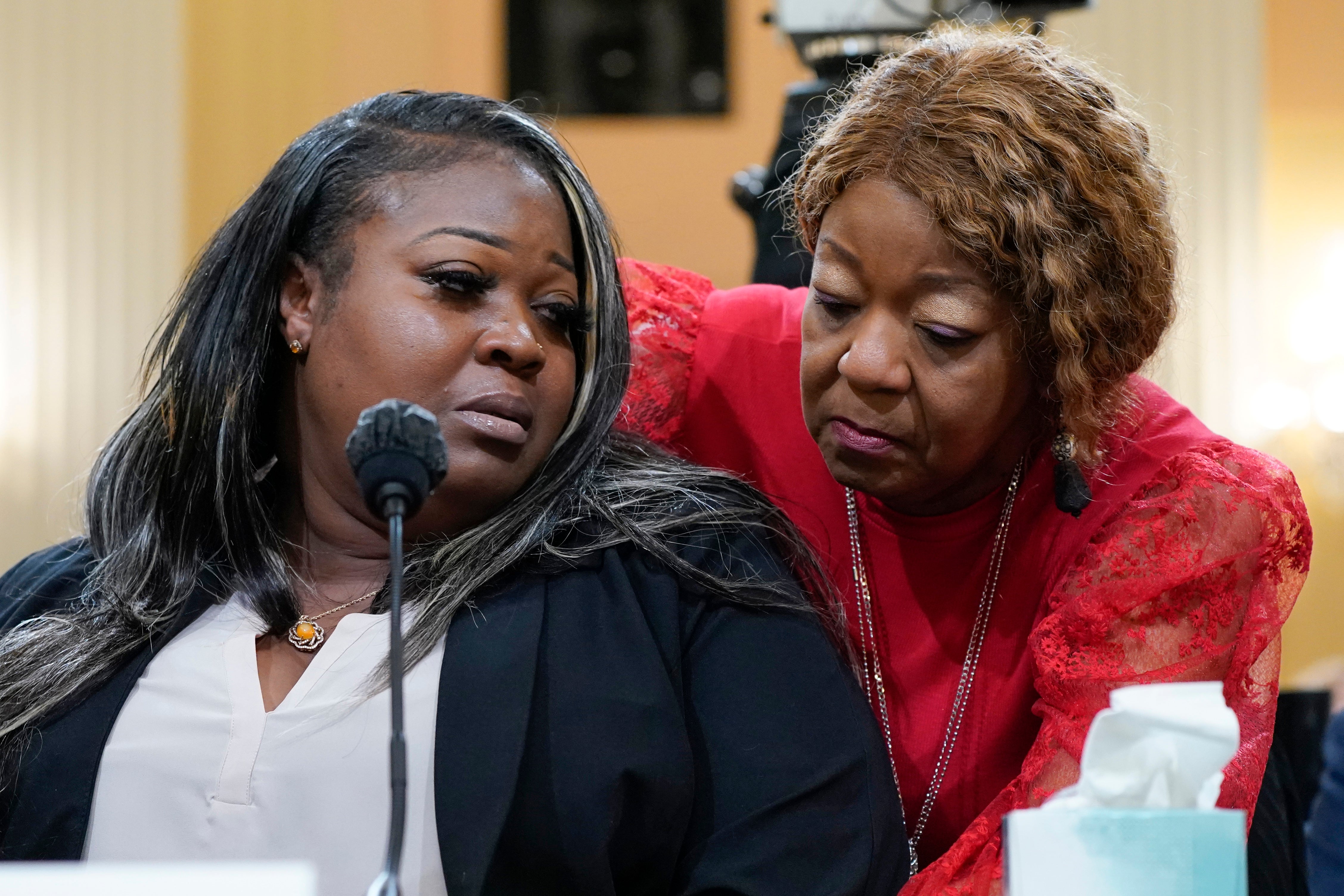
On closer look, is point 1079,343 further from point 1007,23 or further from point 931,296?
point 1007,23

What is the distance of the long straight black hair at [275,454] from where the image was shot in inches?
57.9

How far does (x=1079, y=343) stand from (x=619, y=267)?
0.59 m

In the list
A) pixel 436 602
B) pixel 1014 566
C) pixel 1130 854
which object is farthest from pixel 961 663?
pixel 1130 854

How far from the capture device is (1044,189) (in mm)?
1375

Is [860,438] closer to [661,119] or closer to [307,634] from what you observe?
[307,634]

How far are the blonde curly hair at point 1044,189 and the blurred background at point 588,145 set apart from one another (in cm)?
352

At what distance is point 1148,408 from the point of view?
1.61 m

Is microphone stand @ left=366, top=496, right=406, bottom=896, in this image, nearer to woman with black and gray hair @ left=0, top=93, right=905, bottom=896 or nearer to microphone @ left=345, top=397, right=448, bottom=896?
microphone @ left=345, top=397, right=448, bottom=896

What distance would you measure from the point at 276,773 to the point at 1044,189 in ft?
2.92

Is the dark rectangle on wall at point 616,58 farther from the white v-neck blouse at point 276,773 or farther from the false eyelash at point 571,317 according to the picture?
the white v-neck blouse at point 276,773

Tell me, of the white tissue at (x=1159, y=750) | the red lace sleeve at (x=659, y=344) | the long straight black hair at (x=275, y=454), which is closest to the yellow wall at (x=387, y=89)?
the red lace sleeve at (x=659, y=344)

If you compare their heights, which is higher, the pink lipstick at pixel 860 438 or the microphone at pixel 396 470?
the microphone at pixel 396 470

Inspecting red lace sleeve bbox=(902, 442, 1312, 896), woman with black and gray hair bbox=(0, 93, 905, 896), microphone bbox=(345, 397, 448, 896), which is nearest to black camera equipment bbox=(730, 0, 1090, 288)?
woman with black and gray hair bbox=(0, 93, 905, 896)

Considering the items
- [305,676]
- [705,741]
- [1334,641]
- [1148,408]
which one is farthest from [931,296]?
[1334,641]
